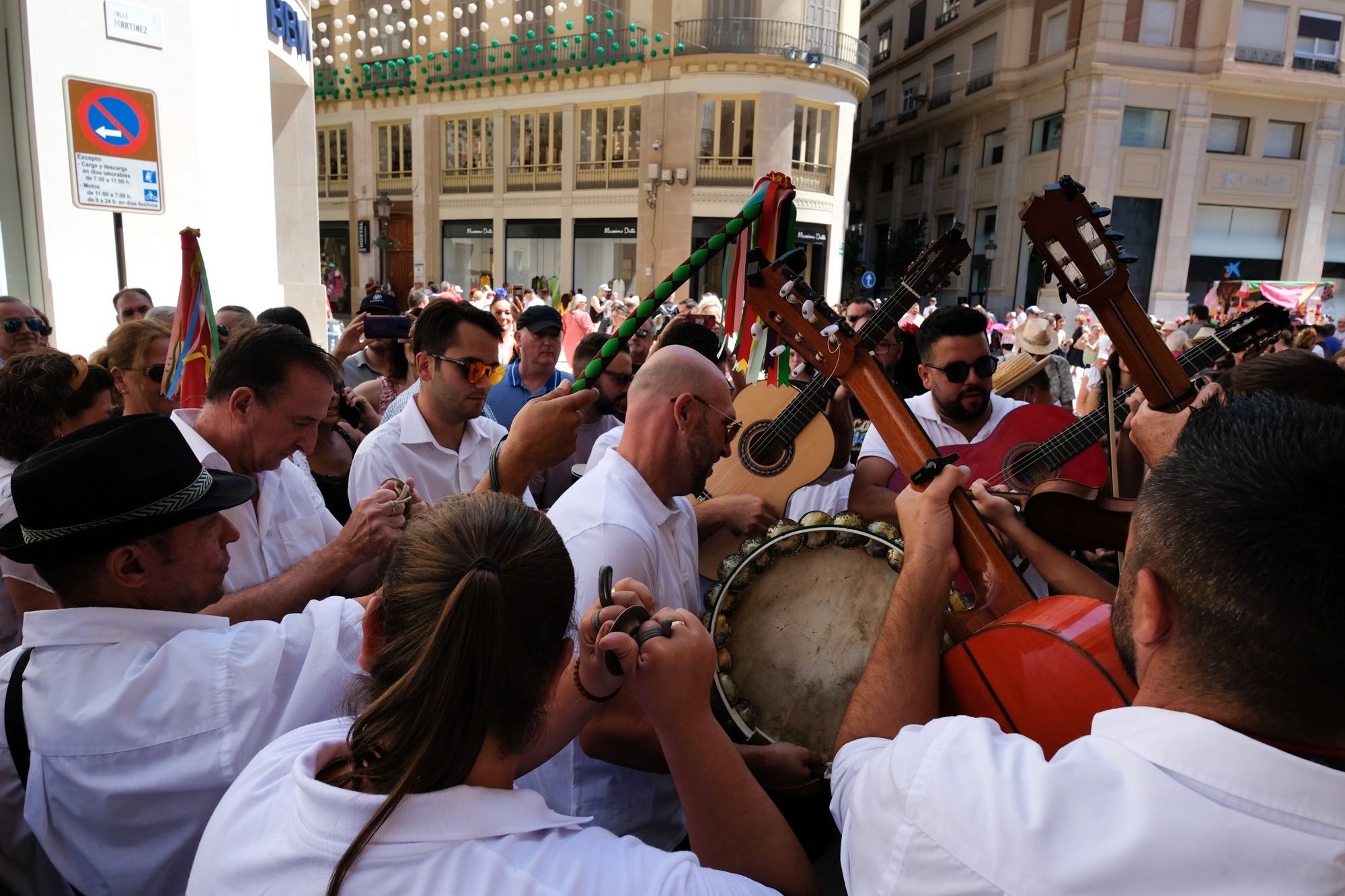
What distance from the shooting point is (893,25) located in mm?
38719

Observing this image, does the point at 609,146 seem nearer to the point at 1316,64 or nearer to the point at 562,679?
the point at 1316,64

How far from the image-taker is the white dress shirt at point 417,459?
3646 millimetres

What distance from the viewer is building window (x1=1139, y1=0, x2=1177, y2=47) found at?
2545 cm

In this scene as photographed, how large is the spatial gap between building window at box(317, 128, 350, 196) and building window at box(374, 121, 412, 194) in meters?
1.71

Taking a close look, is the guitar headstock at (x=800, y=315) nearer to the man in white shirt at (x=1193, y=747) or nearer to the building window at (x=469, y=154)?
the man in white shirt at (x=1193, y=747)

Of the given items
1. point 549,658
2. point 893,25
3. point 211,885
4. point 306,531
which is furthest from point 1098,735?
point 893,25

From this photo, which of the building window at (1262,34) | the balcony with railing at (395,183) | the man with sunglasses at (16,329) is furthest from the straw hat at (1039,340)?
the balcony with railing at (395,183)

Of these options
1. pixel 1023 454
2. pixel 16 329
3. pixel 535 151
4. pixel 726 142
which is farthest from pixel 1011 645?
pixel 535 151

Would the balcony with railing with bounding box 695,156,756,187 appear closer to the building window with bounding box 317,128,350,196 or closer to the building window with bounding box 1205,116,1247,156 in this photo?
the building window with bounding box 317,128,350,196

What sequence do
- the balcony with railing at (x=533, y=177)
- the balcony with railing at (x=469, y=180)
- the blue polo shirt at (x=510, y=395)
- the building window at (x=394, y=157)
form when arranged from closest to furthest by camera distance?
the blue polo shirt at (x=510, y=395)
the balcony with railing at (x=533, y=177)
the balcony with railing at (x=469, y=180)
the building window at (x=394, y=157)

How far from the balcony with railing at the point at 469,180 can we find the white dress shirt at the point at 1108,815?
31.2m

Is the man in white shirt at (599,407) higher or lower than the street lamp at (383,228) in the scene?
lower

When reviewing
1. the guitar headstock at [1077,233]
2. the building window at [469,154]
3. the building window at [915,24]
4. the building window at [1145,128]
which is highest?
the building window at [915,24]

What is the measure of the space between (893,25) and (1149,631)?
44202mm
